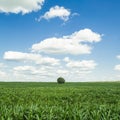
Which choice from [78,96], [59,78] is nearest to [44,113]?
[78,96]

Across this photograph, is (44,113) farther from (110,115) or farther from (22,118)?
(110,115)

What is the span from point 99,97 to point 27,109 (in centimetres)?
1580

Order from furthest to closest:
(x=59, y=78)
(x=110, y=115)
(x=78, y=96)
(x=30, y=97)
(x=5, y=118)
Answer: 1. (x=59, y=78)
2. (x=78, y=96)
3. (x=30, y=97)
4. (x=110, y=115)
5. (x=5, y=118)

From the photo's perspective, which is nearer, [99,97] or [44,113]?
[44,113]

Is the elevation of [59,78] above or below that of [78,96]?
above

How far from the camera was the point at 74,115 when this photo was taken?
45.7 feet

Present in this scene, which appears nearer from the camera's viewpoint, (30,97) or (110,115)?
(110,115)

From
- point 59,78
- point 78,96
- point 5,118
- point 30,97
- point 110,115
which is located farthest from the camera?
point 59,78

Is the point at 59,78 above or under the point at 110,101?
above

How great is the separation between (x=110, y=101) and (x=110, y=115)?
12706 millimetres

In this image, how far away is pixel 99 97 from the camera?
29750 mm

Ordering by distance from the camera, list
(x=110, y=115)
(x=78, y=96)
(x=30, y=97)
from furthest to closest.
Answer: (x=78, y=96) → (x=30, y=97) → (x=110, y=115)

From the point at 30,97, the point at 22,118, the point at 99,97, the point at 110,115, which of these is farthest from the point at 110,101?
the point at 22,118

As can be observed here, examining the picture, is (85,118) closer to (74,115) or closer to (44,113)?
(74,115)
